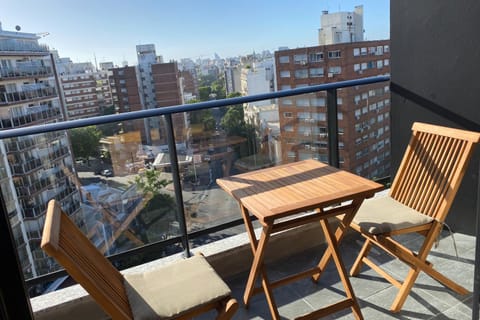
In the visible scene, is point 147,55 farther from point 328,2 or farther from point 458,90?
point 458,90

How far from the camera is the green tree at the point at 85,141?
2.31 meters

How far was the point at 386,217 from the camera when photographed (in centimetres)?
224

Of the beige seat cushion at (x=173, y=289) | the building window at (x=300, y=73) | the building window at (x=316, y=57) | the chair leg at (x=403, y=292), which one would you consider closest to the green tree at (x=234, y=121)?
the beige seat cushion at (x=173, y=289)

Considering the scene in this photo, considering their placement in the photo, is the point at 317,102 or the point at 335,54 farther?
the point at 335,54

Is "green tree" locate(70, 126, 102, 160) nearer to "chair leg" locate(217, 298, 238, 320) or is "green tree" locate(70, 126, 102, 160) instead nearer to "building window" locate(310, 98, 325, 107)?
"chair leg" locate(217, 298, 238, 320)

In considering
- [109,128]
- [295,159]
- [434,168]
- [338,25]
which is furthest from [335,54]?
[109,128]

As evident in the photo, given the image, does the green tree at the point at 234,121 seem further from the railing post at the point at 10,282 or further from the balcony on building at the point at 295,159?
the railing post at the point at 10,282

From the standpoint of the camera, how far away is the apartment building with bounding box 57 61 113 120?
58.3 m

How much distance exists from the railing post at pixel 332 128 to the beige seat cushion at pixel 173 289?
5.10 ft

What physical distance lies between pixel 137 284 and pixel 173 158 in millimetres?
1003

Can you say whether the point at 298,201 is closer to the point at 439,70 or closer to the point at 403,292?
the point at 403,292

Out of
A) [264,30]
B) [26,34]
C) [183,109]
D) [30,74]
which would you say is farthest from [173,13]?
[183,109]

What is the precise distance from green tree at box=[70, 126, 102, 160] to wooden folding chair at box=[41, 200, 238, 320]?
28.6 inches

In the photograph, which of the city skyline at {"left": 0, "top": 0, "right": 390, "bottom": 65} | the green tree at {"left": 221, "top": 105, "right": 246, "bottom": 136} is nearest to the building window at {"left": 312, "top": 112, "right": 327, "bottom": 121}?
the green tree at {"left": 221, "top": 105, "right": 246, "bottom": 136}
